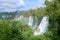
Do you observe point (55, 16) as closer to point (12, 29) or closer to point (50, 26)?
point (50, 26)

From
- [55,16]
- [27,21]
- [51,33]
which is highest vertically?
[55,16]

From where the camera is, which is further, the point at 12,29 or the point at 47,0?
the point at 47,0

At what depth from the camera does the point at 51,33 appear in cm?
1182

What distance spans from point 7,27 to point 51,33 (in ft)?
8.15

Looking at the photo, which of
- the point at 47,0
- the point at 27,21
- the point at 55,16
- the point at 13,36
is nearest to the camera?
the point at 13,36

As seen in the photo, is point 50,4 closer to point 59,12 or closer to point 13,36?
point 59,12

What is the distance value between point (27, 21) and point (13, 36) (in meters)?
23.3

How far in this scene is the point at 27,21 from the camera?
33.7m

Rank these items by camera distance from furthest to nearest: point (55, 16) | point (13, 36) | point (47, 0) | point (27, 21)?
point (27, 21), point (47, 0), point (55, 16), point (13, 36)

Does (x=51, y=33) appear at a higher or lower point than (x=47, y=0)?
lower

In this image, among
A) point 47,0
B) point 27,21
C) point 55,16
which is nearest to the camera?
point 55,16

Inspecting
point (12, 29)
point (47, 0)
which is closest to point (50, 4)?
point (47, 0)

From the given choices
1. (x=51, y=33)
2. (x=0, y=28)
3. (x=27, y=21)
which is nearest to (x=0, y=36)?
(x=0, y=28)

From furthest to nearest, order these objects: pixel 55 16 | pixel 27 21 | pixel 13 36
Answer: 1. pixel 27 21
2. pixel 55 16
3. pixel 13 36
